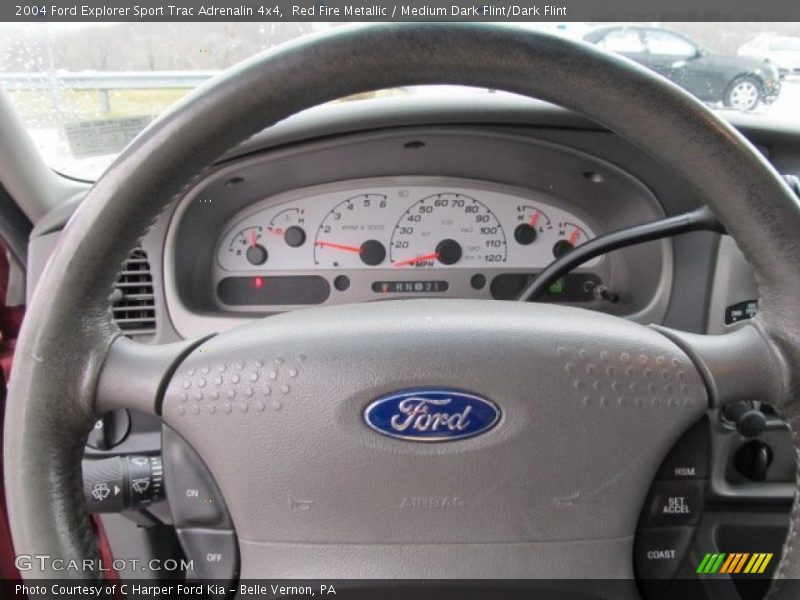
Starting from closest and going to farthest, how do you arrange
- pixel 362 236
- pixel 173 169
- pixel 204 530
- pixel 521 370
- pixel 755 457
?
pixel 173 169 → pixel 521 370 → pixel 204 530 → pixel 755 457 → pixel 362 236

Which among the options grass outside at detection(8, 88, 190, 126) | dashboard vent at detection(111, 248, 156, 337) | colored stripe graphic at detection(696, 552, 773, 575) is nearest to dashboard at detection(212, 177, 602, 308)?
dashboard vent at detection(111, 248, 156, 337)

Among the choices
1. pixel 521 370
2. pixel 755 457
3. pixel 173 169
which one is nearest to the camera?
pixel 173 169

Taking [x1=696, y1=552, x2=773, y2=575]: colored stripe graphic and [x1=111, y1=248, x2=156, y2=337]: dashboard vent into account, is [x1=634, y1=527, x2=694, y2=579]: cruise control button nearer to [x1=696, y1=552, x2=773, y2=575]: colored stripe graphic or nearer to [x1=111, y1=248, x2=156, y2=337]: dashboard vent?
[x1=696, y1=552, x2=773, y2=575]: colored stripe graphic

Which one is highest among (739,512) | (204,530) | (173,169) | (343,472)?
(173,169)

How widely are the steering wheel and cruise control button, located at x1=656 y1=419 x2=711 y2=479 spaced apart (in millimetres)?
35

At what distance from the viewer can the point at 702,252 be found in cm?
138

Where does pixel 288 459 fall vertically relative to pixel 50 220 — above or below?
below

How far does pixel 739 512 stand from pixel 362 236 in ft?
2.89

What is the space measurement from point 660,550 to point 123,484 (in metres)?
0.75

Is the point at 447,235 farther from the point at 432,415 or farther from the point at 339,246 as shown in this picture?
the point at 432,415

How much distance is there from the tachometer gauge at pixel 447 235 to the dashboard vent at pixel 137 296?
493 mm

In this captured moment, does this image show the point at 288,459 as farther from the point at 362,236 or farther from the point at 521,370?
the point at 362,236

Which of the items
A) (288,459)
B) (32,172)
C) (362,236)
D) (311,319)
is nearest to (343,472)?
(288,459)

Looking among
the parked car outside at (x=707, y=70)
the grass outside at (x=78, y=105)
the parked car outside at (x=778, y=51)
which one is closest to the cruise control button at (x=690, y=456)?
the parked car outside at (x=707, y=70)
